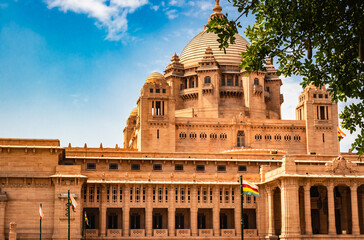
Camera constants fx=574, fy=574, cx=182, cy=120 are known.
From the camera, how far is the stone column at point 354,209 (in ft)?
217

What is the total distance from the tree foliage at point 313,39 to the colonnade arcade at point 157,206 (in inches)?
1785

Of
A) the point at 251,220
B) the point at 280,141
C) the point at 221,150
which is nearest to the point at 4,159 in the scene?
the point at 251,220

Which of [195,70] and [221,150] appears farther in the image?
[195,70]

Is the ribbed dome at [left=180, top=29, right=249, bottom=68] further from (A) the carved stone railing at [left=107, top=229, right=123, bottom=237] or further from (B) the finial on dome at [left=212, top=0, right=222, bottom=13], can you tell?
(A) the carved stone railing at [left=107, top=229, right=123, bottom=237]

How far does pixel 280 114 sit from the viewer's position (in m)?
110

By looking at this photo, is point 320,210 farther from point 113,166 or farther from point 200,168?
point 113,166

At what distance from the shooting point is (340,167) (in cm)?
6788

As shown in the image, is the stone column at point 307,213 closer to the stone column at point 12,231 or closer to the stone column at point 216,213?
the stone column at point 216,213

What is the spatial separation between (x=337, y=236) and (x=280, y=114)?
46.8 m

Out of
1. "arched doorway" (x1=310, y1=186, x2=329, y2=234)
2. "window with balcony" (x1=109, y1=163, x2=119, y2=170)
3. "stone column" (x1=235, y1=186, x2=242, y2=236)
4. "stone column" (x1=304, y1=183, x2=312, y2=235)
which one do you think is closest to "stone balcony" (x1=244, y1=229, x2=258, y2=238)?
"stone column" (x1=235, y1=186, x2=242, y2=236)

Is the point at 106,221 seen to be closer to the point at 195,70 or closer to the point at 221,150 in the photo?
the point at 221,150

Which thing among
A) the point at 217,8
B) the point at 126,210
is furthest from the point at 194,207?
the point at 217,8

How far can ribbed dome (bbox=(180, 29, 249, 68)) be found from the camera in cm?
11000

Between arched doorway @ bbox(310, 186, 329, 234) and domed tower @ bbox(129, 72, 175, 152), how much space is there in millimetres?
26440
